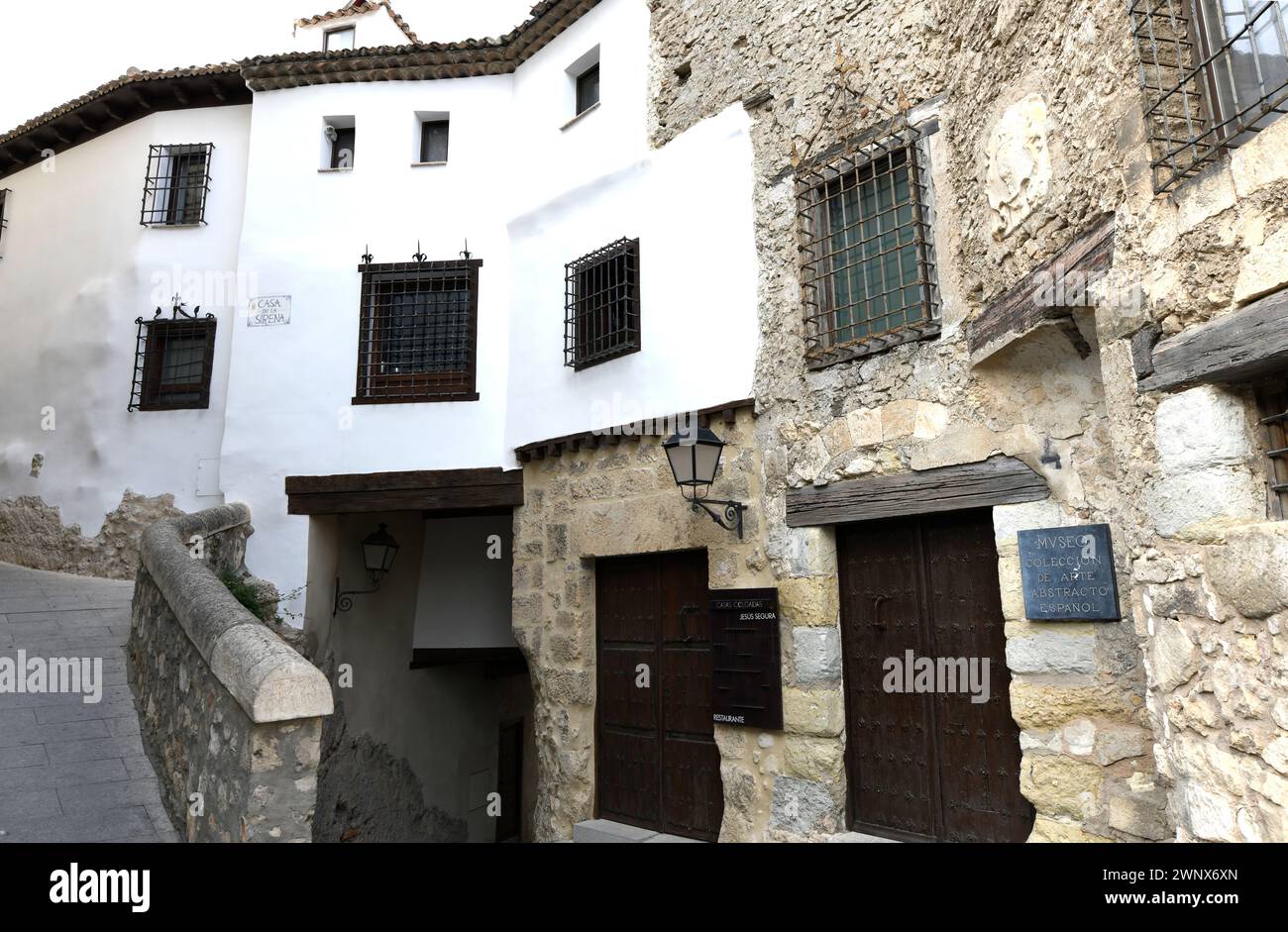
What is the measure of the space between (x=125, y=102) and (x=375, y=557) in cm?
584

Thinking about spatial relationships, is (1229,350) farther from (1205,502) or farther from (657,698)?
(657,698)

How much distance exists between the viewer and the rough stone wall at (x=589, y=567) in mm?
5172

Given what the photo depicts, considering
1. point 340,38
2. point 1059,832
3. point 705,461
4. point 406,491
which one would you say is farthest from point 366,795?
point 340,38

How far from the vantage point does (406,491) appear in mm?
7441

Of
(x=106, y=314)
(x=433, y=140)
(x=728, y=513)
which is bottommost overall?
(x=728, y=513)

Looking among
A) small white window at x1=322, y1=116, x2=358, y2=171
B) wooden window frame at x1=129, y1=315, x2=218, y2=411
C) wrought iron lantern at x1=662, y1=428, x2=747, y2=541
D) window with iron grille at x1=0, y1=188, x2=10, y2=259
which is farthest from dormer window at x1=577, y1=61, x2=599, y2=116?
window with iron grille at x1=0, y1=188, x2=10, y2=259

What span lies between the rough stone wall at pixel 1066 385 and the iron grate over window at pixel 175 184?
5.83m

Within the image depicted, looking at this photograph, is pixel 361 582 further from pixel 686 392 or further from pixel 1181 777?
pixel 1181 777

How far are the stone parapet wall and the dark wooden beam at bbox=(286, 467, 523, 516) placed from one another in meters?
A: 2.35

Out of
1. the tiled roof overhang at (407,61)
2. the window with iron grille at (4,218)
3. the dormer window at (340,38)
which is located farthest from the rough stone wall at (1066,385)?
the window with iron grille at (4,218)

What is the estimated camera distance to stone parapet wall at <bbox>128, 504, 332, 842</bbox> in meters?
3.28

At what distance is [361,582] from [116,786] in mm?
4406

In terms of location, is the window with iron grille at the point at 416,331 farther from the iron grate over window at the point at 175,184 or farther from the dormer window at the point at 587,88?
the iron grate over window at the point at 175,184

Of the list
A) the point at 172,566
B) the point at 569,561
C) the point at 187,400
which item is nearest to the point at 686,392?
the point at 569,561
